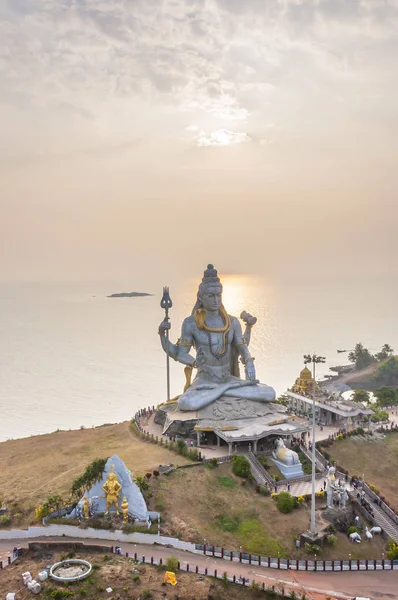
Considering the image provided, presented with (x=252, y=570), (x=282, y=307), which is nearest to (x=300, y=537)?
(x=252, y=570)

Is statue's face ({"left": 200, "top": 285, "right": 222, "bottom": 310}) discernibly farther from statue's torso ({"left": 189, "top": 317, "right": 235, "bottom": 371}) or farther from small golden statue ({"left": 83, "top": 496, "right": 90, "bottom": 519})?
small golden statue ({"left": 83, "top": 496, "right": 90, "bottom": 519})

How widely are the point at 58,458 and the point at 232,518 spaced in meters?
11.1

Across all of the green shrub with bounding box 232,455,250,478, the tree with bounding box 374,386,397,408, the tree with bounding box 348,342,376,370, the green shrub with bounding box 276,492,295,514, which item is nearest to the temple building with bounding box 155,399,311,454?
the green shrub with bounding box 232,455,250,478

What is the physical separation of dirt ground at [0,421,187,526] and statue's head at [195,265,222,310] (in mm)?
9635

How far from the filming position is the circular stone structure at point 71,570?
Answer: 1794cm

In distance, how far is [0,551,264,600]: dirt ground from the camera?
56.6 feet

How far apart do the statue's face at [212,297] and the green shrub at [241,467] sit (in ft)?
35.1

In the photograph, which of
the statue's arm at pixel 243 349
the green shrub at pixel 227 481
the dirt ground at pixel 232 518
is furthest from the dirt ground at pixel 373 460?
the green shrub at pixel 227 481

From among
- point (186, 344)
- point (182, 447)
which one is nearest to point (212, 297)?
point (186, 344)

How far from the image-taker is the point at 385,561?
20.4 m

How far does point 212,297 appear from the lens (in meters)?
34.5

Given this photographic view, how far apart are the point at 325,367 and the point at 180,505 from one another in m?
62.0

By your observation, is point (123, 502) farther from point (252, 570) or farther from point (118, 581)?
point (252, 570)

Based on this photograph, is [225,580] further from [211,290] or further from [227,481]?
[211,290]
